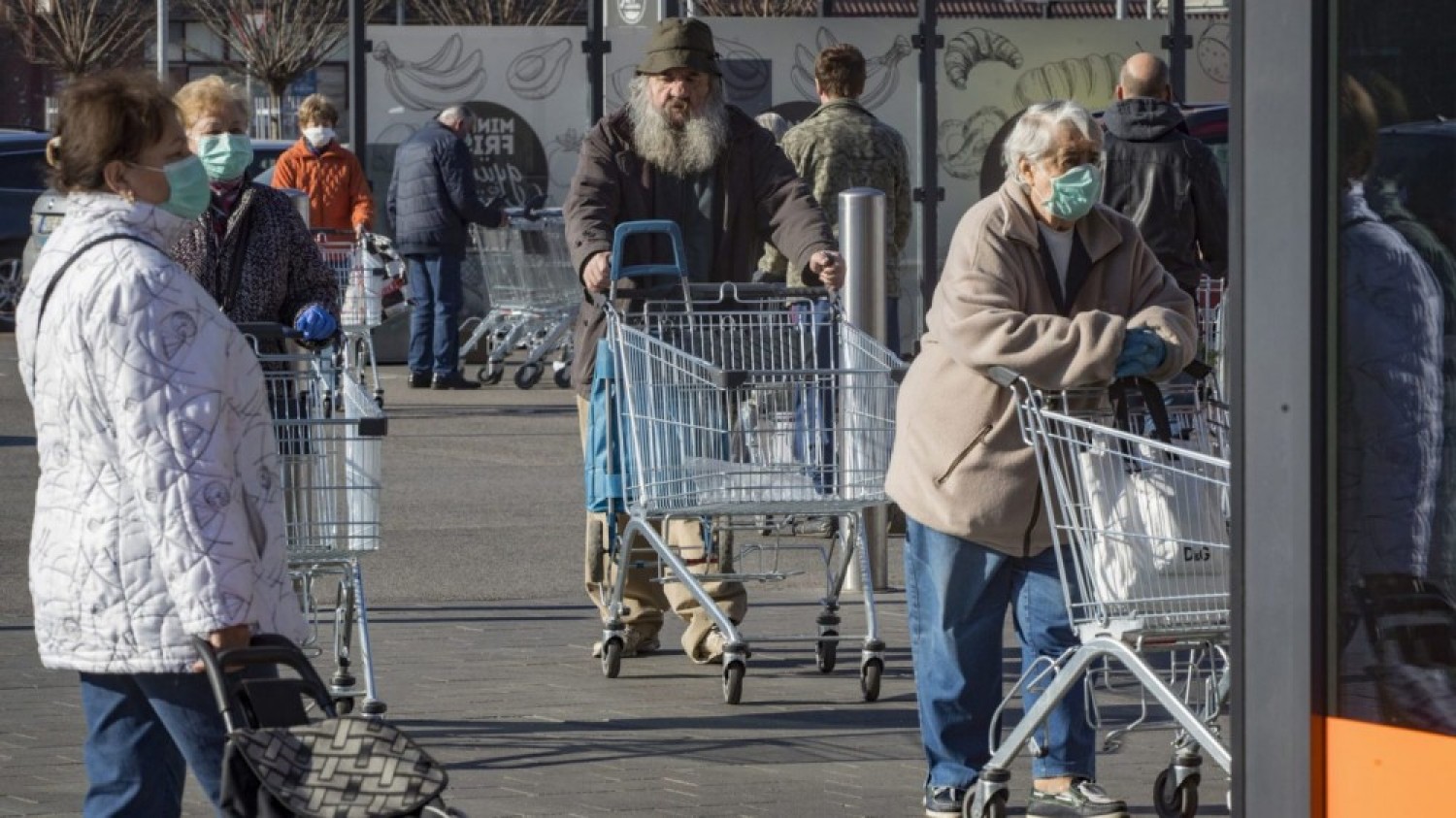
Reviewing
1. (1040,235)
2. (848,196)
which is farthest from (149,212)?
(848,196)

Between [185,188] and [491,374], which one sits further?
[491,374]

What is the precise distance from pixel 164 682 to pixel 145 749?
234 mm

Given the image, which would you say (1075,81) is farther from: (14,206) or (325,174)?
(14,206)

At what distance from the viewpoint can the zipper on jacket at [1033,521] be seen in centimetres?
586

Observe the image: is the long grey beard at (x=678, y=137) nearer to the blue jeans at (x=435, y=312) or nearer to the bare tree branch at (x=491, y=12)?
the blue jeans at (x=435, y=312)

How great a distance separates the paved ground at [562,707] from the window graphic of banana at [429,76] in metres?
7.09

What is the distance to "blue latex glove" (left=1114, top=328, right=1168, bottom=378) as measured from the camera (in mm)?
5500

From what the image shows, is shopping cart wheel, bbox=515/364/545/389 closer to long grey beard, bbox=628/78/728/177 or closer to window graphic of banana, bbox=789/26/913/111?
window graphic of banana, bbox=789/26/913/111

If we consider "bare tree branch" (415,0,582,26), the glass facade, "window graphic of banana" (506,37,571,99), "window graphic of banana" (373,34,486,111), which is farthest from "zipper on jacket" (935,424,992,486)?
"bare tree branch" (415,0,582,26)

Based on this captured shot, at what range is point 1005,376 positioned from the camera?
5555mm

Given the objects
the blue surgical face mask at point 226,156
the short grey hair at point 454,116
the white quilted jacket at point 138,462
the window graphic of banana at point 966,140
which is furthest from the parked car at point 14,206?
the white quilted jacket at point 138,462

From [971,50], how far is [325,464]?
11.9 metres

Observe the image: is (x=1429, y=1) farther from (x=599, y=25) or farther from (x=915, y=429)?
(x=599, y=25)

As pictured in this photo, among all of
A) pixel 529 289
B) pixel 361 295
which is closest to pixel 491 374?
pixel 529 289
